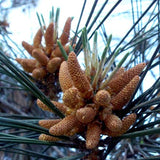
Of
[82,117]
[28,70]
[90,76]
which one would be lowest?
[82,117]

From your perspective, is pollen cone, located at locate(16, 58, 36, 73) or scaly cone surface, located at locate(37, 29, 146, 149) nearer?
scaly cone surface, located at locate(37, 29, 146, 149)

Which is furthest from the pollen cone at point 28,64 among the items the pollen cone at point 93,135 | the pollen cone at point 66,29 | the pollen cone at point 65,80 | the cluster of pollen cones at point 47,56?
the pollen cone at point 93,135

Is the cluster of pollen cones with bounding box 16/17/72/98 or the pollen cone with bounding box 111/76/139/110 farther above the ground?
the cluster of pollen cones with bounding box 16/17/72/98

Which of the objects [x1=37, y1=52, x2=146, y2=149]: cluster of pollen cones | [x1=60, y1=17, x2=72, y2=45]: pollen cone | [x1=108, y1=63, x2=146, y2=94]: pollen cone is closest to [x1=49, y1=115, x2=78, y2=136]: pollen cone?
[x1=37, y1=52, x2=146, y2=149]: cluster of pollen cones

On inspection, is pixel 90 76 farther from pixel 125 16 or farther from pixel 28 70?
pixel 125 16

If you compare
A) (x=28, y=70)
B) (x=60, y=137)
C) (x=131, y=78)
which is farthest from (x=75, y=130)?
(x=28, y=70)

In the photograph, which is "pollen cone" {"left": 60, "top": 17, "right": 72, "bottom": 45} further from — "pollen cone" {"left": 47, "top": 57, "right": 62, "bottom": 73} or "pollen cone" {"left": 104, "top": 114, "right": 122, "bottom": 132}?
"pollen cone" {"left": 104, "top": 114, "right": 122, "bottom": 132}
